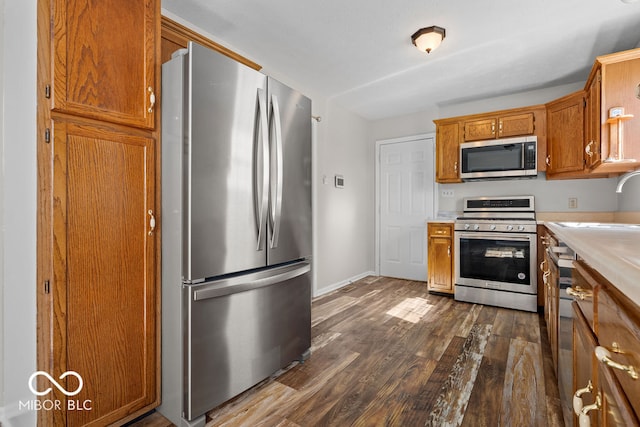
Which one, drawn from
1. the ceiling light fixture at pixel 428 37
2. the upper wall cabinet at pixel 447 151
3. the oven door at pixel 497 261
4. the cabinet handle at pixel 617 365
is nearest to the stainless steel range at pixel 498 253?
the oven door at pixel 497 261

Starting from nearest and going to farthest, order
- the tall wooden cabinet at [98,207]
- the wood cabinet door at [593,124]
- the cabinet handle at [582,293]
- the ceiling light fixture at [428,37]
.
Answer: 1. the cabinet handle at [582,293]
2. the tall wooden cabinet at [98,207]
3. the ceiling light fixture at [428,37]
4. the wood cabinet door at [593,124]

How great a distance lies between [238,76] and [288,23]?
107 cm

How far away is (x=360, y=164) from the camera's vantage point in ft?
15.8

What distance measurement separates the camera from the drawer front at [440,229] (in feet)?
12.5

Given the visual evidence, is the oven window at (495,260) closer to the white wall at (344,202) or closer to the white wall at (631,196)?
the white wall at (631,196)

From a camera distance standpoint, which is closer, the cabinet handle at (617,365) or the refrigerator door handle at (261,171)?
the cabinet handle at (617,365)

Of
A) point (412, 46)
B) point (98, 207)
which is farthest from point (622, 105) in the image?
point (98, 207)

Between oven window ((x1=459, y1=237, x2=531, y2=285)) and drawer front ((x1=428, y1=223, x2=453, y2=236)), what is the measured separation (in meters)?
0.20

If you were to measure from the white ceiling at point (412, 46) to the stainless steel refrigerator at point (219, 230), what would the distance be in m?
0.91

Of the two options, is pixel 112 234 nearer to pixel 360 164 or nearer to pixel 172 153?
pixel 172 153

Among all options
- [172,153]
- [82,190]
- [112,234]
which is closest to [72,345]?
[112,234]

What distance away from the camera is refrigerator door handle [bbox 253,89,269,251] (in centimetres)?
175

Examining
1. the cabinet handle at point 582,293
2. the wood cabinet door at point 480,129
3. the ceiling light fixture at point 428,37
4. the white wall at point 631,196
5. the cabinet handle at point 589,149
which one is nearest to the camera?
the cabinet handle at point 582,293

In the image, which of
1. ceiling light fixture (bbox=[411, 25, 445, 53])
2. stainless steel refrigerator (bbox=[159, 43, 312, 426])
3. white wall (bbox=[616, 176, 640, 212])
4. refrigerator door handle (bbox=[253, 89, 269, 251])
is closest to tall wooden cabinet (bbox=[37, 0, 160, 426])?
stainless steel refrigerator (bbox=[159, 43, 312, 426])
